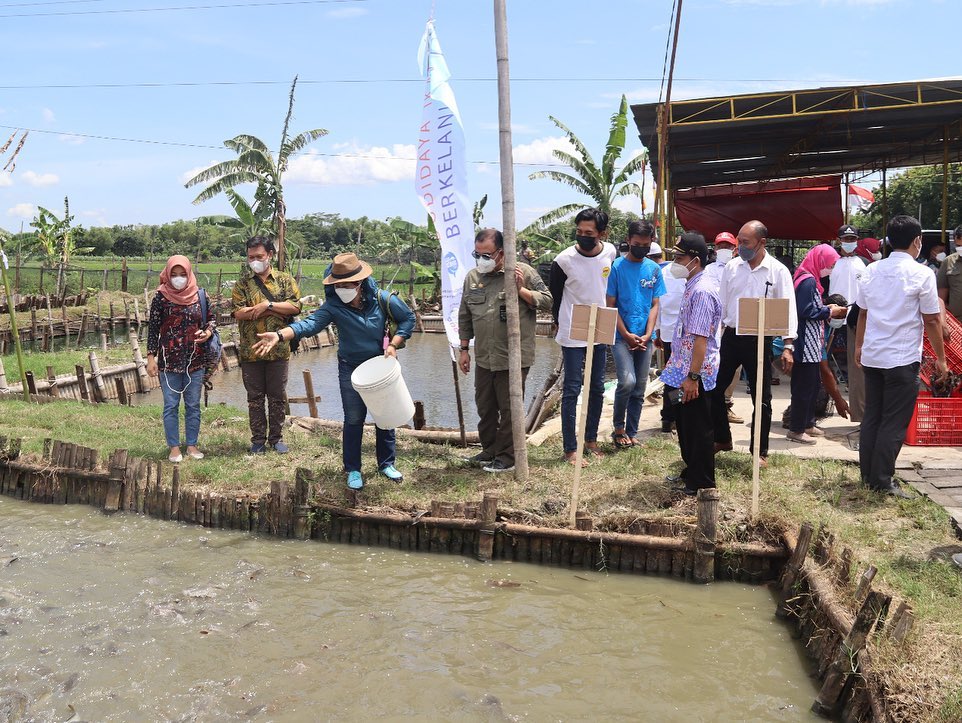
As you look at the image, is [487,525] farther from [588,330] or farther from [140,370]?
[140,370]

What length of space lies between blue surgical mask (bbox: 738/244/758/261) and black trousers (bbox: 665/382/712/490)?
1.20m

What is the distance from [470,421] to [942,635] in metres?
8.19

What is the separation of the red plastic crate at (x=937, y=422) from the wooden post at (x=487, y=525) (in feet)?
11.8

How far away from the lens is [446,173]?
7.03 meters

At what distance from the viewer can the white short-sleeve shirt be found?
5.55 metres

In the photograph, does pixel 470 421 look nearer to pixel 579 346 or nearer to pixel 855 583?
pixel 579 346

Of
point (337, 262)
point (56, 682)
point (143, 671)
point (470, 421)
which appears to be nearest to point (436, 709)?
point (143, 671)

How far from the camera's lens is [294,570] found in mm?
5590

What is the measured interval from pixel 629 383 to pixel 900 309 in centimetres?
210

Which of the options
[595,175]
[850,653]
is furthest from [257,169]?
[850,653]

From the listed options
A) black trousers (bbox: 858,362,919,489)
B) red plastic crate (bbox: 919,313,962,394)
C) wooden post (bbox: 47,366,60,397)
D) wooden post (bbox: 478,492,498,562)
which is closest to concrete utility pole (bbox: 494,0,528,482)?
wooden post (bbox: 478,492,498,562)

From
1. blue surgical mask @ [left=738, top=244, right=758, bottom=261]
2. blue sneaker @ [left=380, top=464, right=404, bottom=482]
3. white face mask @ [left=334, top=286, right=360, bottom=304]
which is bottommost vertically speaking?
blue sneaker @ [left=380, top=464, right=404, bottom=482]

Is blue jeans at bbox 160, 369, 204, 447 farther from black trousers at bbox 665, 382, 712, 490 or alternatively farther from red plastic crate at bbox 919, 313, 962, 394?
red plastic crate at bbox 919, 313, 962, 394

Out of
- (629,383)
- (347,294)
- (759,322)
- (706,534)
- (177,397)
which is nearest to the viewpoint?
(706,534)
